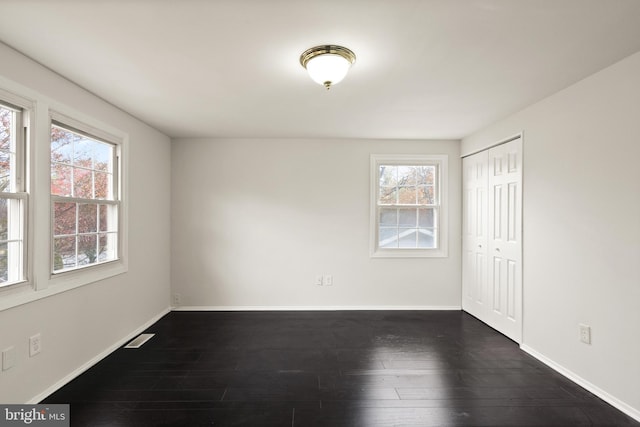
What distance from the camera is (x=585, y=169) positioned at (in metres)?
2.36

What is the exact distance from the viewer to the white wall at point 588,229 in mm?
2033

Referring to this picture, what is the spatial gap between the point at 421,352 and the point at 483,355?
1.90 ft

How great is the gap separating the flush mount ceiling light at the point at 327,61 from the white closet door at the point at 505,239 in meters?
2.19

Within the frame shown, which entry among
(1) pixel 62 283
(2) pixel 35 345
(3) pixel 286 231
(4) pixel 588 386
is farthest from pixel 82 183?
(4) pixel 588 386

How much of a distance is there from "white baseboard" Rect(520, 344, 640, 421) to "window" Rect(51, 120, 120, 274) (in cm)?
414

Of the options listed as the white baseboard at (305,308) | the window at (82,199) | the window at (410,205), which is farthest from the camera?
the window at (410,205)

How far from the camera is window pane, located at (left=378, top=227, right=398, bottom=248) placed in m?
4.29

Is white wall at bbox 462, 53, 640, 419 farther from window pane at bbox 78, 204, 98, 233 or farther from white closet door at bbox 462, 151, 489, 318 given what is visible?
window pane at bbox 78, 204, 98, 233

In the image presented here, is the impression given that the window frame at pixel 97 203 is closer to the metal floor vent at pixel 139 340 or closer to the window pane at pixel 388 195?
the metal floor vent at pixel 139 340

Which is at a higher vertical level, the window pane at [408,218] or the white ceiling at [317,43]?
the white ceiling at [317,43]

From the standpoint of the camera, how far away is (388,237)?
4297mm

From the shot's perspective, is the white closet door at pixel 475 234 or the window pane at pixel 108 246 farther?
the white closet door at pixel 475 234

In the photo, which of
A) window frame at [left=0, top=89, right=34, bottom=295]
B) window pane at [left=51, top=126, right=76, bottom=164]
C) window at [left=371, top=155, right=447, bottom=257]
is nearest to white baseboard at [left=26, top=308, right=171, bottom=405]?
window frame at [left=0, top=89, right=34, bottom=295]

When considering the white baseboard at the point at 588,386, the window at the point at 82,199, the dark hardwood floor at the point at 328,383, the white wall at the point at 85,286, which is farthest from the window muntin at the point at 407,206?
the window at the point at 82,199
